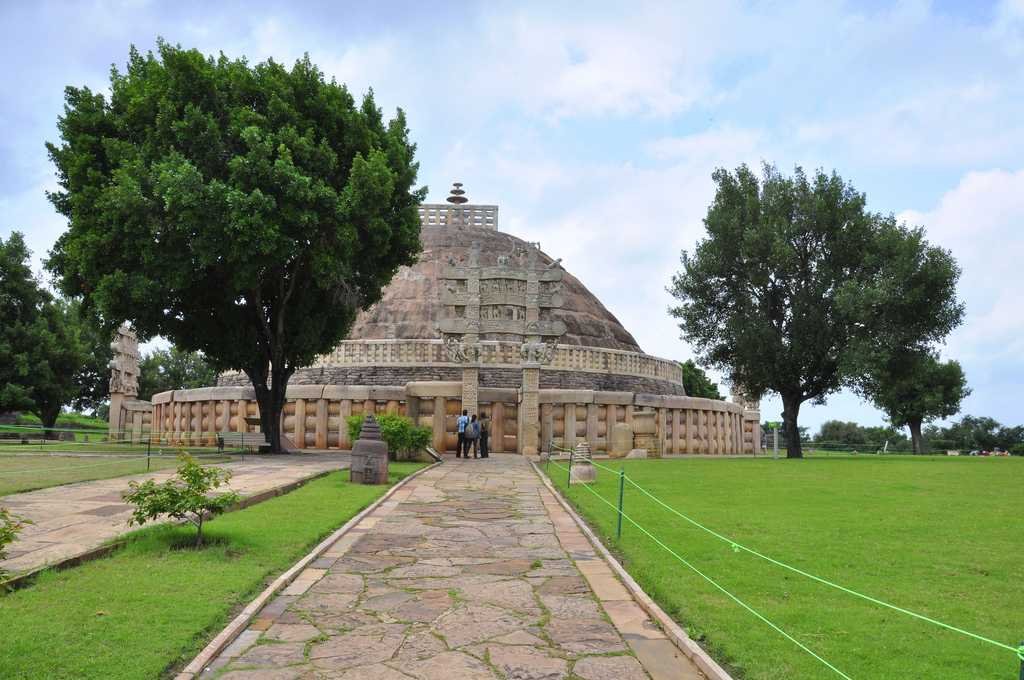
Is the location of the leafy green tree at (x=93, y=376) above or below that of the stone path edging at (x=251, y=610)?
above

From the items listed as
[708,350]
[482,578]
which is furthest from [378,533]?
[708,350]

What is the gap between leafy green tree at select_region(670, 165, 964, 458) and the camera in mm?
27359

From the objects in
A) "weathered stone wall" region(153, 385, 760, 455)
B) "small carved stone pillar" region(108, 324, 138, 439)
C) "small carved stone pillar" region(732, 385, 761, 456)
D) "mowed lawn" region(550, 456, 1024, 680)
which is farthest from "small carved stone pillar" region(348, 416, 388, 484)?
"small carved stone pillar" region(732, 385, 761, 456)

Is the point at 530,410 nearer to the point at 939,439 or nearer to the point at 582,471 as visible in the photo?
the point at 582,471

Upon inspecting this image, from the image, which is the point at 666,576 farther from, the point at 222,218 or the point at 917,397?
the point at 917,397

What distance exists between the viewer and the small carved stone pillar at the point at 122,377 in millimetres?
31391

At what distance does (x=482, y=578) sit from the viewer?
6.62 meters

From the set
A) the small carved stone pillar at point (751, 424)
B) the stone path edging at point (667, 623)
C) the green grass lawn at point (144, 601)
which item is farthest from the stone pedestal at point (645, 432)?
the green grass lawn at point (144, 601)

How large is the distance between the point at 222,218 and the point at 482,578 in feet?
43.6

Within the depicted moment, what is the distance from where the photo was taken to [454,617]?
545 centimetres

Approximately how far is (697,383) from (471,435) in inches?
1564

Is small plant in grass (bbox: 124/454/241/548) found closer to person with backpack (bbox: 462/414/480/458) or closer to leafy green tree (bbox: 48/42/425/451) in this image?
leafy green tree (bbox: 48/42/425/451)

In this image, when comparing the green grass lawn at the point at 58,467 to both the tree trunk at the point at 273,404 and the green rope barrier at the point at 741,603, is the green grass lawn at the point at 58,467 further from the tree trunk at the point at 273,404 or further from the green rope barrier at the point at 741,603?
the green rope barrier at the point at 741,603

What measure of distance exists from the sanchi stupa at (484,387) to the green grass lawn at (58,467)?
6127mm
